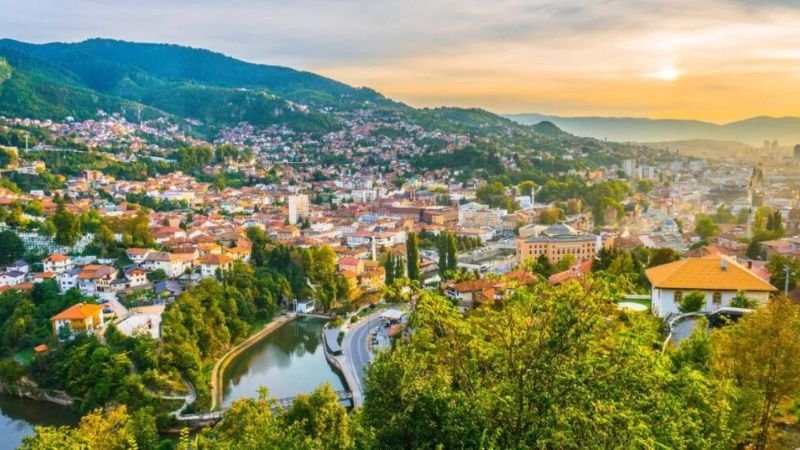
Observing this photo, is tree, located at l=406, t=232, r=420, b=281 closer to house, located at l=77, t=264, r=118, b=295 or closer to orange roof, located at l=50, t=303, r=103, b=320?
house, located at l=77, t=264, r=118, b=295

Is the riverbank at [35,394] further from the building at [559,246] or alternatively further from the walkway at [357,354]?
the building at [559,246]

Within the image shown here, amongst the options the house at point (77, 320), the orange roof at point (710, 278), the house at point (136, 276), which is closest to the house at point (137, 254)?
the house at point (136, 276)

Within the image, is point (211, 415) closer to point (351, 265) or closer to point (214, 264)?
point (214, 264)

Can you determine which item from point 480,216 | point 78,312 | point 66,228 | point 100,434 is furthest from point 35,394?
point 480,216

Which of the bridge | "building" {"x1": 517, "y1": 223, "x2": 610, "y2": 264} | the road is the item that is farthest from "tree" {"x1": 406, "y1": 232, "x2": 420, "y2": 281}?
the bridge

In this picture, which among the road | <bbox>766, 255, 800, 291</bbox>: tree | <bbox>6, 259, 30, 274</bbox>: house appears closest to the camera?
<bbox>766, 255, 800, 291</bbox>: tree
